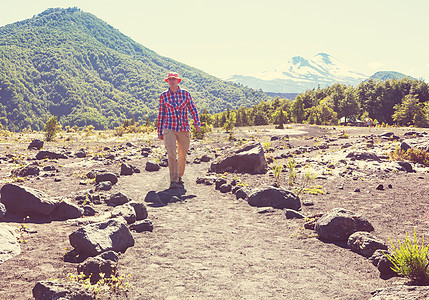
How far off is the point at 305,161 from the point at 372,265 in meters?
8.99

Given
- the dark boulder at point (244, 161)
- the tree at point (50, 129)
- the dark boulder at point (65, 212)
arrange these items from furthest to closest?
the tree at point (50, 129) < the dark boulder at point (244, 161) < the dark boulder at point (65, 212)

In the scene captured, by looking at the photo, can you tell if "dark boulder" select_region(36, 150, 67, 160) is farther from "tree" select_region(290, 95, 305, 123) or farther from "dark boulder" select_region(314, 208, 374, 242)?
"tree" select_region(290, 95, 305, 123)

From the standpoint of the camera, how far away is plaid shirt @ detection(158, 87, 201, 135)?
8.47m

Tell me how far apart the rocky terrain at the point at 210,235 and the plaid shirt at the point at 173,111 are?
5.60 ft

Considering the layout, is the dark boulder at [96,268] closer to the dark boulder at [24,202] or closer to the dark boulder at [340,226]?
the dark boulder at [24,202]

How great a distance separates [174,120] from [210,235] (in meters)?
4.07

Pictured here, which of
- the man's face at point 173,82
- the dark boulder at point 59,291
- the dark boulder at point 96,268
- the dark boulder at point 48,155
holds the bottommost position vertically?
the dark boulder at point 48,155

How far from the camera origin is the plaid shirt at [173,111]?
8469mm

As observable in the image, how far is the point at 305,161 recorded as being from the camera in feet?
41.9

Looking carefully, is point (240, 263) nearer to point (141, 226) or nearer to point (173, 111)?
point (141, 226)

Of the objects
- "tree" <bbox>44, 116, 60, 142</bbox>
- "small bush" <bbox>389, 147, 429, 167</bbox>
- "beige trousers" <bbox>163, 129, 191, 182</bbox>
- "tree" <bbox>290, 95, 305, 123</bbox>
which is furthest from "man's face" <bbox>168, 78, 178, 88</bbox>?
"tree" <bbox>290, 95, 305, 123</bbox>

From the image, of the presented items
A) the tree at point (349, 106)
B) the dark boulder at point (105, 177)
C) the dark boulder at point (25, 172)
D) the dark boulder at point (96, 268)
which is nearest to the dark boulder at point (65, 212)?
the dark boulder at point (96, 268)

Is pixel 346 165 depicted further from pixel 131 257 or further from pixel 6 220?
pixel 6 220

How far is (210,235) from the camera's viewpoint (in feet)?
16.9
